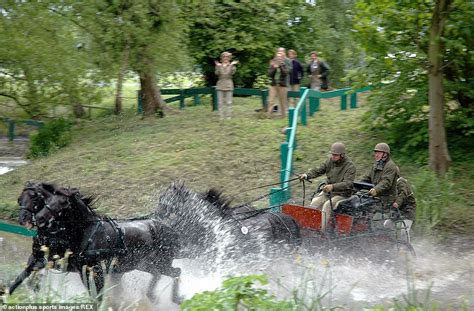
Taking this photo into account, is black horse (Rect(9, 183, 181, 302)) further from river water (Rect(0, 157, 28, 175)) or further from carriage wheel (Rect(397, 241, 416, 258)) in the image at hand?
river water (Rect(0, 157, 28, 175))

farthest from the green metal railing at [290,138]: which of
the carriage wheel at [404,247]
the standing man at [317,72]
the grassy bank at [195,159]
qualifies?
the standing man at [317,72]

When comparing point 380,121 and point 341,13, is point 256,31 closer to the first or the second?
point 341,13

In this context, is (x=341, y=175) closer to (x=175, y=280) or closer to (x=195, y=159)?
(x=175, y=280)

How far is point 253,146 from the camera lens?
1814cm

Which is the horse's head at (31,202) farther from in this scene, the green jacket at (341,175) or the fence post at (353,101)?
the fence post at (353,101)

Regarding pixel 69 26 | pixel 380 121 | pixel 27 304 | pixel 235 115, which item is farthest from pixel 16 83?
pixel 27 304

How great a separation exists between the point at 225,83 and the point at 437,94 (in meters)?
7.29

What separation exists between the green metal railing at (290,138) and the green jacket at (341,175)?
573 mm

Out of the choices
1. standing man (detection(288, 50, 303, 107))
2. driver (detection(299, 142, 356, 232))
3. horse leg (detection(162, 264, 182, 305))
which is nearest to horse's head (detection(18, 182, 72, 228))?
horse leg (detection(162, 264, 182, 305))

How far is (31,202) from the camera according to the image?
8.38 m

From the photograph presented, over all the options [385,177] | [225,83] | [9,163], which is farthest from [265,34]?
[385,177]

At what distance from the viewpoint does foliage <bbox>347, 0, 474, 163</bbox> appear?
14805mm

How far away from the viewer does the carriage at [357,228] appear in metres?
10.3

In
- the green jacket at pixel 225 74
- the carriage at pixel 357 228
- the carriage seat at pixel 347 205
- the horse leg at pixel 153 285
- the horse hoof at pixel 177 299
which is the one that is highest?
the green jacket at pixel 225 74
